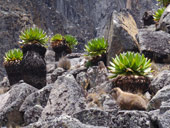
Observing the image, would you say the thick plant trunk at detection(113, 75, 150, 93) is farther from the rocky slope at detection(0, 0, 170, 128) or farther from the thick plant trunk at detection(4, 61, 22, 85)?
the thick plant trunk at detection(4, 61, 22, 85)

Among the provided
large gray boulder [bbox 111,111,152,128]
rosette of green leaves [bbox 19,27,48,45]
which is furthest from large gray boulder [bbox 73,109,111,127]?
rosette of green leaves [bbox 19,27,48,45]

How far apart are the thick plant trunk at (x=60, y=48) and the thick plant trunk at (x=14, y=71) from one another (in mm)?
4503

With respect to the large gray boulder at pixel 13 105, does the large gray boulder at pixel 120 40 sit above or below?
above

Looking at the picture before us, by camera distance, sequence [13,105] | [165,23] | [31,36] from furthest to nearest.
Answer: [31,36]
[165,23]
[13,105]

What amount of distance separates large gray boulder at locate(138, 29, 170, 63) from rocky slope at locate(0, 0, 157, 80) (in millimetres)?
29015

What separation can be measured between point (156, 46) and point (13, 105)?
17.5 ft

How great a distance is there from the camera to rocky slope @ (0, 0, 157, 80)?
42375mm

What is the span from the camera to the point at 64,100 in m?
5.59

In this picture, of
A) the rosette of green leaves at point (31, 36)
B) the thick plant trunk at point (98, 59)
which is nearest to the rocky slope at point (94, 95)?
the thick plant trunk at point (98, 59)

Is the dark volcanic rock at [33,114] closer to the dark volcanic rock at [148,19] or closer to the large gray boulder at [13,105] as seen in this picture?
the large gray boulder at [13,105]

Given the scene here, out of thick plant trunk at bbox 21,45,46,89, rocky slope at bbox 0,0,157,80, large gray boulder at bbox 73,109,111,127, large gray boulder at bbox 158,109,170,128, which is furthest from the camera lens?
rocky slope at bbox 0,0,157,80

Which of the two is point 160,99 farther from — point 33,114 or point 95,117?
point 33,114

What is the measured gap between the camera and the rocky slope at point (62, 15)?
1668 inches

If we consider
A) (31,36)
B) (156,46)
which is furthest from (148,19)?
(31,36)
